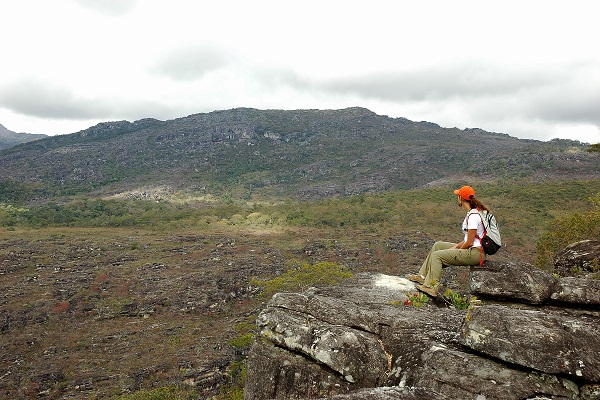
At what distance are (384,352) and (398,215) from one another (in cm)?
7753

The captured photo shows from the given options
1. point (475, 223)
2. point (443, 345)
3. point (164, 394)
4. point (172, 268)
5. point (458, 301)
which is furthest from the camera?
point (172, 268)

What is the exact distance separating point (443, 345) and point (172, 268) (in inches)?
2027

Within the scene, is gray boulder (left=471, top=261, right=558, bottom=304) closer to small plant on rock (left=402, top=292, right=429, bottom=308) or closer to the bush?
small plant on rock (left=402, top=292, right=429, bottom=308)

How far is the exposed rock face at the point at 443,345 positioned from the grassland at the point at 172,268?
22.6 metres

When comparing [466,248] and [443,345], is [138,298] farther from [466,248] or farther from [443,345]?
[443,345]

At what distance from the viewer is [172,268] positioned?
52625mm

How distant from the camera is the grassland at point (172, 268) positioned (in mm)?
29391

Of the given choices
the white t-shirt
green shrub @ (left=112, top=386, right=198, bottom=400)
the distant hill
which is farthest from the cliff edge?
the distant hill

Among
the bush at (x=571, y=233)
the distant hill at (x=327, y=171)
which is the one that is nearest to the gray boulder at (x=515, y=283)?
the bush at (x=571, y=233)

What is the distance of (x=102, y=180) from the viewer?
175500mm

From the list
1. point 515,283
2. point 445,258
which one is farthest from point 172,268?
point 515,283

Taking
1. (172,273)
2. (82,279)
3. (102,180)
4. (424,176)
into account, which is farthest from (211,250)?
(102,180)

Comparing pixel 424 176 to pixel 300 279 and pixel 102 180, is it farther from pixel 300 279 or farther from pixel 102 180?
pixel 102 180

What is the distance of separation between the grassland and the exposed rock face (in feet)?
74.0
